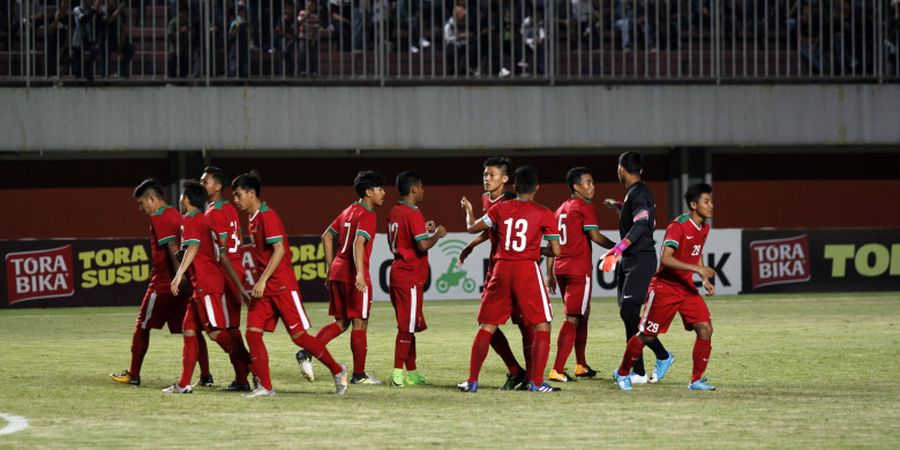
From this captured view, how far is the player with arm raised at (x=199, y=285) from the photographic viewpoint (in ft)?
38.5

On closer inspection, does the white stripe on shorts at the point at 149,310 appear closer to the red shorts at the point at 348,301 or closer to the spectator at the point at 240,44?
the red shorts at the point at 348,301

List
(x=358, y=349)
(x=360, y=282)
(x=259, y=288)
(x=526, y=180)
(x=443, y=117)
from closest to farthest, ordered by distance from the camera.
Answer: (x=259, y=288) < (x=526, y=180) < (x=360, y=282) < (x=358, y=349) < (x=443, y=117)

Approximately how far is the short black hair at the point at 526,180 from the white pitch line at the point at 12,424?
13.9 feet

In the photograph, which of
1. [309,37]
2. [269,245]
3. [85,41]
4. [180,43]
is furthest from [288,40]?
[269,245]

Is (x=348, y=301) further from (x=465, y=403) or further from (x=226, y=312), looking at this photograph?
(x=465, y=403)

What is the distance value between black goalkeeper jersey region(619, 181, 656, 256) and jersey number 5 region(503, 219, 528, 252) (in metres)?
1.05

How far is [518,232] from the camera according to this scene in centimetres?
1166

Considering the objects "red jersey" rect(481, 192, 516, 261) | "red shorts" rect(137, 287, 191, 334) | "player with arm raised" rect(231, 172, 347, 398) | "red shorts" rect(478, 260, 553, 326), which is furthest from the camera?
"red shorts" rect(137, 287, 191, 334)

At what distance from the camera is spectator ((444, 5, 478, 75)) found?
2925 centimetres

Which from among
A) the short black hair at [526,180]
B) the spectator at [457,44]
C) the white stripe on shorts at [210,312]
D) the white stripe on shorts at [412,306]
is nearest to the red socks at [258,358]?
the white stripe on shorts at [210,312]

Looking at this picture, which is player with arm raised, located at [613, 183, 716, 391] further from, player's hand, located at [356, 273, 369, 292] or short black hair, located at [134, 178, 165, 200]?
short black hair, located at [134, 178, 165, 200]

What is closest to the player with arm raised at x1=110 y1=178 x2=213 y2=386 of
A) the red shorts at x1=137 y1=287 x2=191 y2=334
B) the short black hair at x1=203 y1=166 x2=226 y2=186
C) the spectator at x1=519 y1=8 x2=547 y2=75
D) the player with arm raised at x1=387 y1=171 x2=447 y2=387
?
the red shorts at x1=137 y1=287 x2=191 y2=334

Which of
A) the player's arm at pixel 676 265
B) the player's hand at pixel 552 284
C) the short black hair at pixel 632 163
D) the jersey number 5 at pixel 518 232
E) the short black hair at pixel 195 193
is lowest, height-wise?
the player's hand at pixel 552 284

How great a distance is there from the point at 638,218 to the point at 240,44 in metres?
17.5
